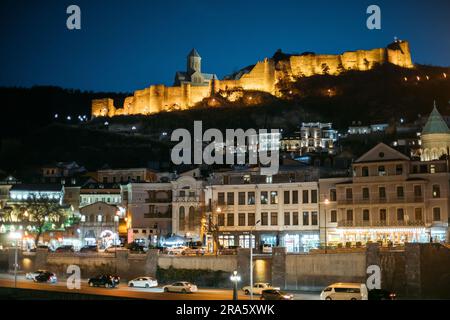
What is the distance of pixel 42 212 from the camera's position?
84812 millimetres

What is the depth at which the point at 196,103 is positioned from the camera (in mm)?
156500

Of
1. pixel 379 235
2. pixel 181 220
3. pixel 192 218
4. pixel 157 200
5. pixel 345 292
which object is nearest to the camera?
pixel 345 292

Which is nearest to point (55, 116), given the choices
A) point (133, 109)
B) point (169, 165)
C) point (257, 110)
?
point (133, 109)

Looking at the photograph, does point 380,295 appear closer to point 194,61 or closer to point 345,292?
point 345,292

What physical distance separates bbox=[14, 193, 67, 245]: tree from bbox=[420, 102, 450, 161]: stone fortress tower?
4168 cm

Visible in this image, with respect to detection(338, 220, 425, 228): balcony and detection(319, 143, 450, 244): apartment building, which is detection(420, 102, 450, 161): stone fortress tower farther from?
detection(338, 220, 425, 228): balcony

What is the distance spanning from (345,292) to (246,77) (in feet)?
384

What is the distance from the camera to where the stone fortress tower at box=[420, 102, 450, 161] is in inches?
3017

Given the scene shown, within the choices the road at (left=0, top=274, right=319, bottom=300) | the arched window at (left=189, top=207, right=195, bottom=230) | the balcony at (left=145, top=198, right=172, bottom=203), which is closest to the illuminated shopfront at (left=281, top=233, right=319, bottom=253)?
the arched window at (left=189, top=207, right=195, bottom=230)

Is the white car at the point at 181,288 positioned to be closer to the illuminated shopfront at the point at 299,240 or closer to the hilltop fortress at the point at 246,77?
the illuminated shopfront at the point at 299,240

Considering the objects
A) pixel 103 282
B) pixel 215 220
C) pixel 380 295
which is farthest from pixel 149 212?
pixel 380 295

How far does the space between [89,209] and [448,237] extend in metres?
42.2

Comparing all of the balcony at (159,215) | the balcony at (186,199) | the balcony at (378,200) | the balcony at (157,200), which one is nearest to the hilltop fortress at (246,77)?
the balcony at (157,200)

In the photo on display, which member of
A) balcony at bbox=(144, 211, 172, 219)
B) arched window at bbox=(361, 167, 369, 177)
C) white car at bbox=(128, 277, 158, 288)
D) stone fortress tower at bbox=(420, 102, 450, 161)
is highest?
stone fortress tower at bbox=(420, 102, 450, 161)
